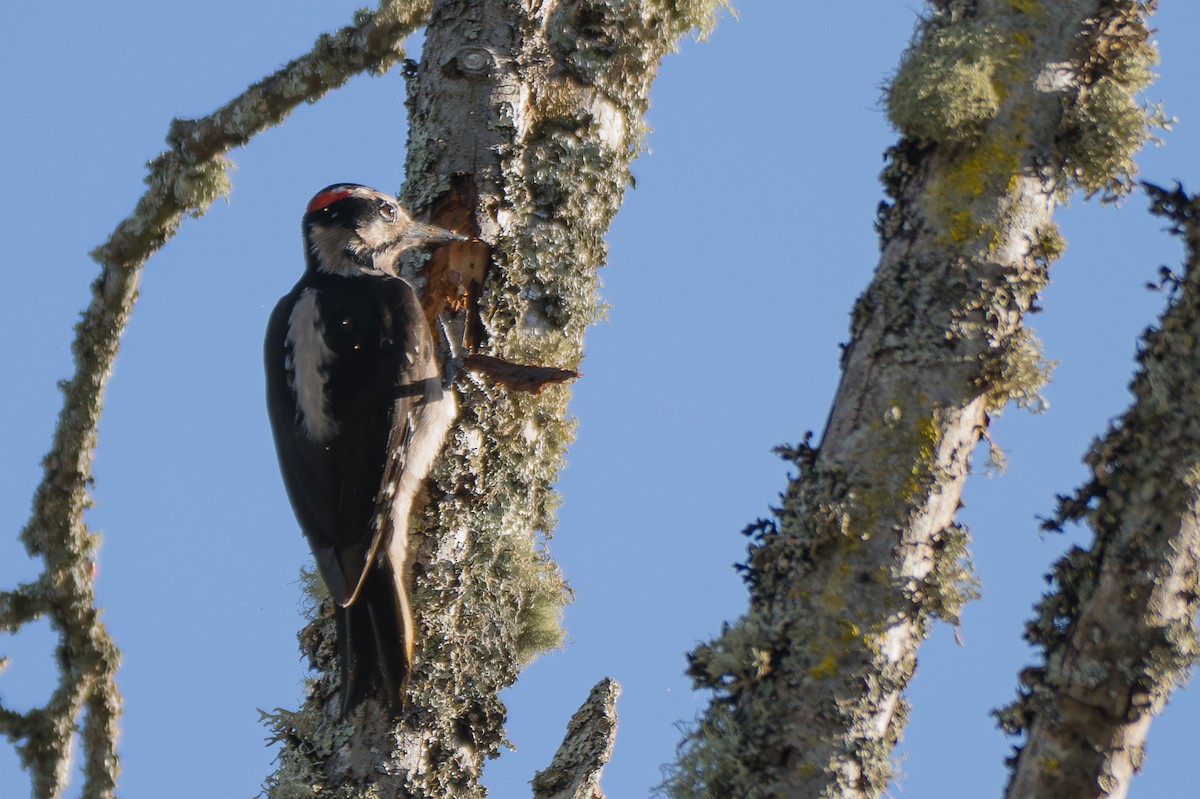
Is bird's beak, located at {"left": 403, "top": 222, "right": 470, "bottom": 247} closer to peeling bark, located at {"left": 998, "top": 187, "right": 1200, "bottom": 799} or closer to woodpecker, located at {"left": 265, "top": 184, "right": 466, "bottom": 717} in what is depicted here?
woodpecker, located at {"left": 265, "top": 184, "right": 466, "bottom": 717}

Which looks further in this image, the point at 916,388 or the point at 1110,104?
the point at 1110,104

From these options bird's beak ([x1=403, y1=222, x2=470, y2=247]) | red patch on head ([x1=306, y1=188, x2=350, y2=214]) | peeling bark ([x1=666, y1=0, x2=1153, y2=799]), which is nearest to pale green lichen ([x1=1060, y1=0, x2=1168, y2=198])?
peeling bark ([x1=666, y1=0, x2=1153, y2=799])

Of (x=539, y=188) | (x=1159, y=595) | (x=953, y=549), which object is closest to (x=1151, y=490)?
(x=1159, y=595)

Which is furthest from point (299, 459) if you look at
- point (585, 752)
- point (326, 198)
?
point (585, 752)

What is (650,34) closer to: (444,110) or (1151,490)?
(444,110)

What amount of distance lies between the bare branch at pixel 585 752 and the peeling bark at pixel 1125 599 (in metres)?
1.12

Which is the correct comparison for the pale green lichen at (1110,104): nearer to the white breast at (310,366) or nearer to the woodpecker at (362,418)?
the woodpecker at (362,418)

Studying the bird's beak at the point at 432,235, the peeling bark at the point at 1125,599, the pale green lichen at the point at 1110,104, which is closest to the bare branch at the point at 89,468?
the bird's beak at the point at 432,235

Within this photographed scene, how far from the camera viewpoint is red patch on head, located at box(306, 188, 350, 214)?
4.66 metres

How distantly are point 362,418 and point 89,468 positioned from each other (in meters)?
0.84

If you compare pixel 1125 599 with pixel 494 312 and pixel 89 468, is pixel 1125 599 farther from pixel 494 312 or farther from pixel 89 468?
pixel 89 468

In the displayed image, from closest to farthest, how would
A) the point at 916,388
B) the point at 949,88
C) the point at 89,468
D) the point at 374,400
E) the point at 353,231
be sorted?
the point at 916,388, the point at 949,88, the point at 89,468, the point at 374,400, the point at 353,231

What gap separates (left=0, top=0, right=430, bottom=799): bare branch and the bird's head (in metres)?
0.49

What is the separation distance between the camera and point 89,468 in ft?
12.8
